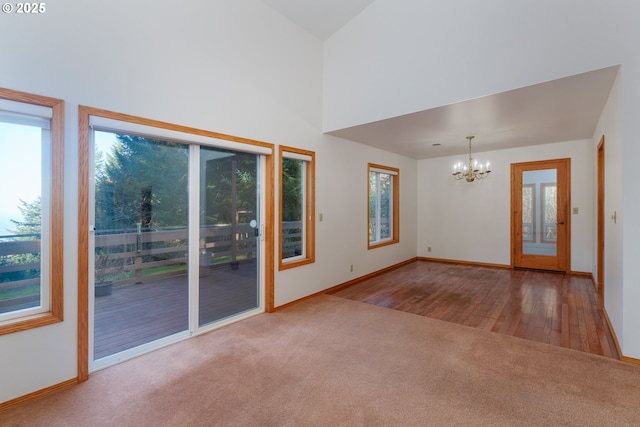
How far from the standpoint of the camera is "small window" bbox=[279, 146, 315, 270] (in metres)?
4.01

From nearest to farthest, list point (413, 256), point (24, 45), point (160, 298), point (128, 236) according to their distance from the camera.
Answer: point (24, 45), point (128, 236), point (160, 298), point (413, 256)

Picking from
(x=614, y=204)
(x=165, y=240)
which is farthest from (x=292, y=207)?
(x=614, y=204)

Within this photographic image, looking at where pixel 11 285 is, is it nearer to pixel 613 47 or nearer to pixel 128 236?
pixel 128 236

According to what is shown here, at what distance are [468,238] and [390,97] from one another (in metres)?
4.23

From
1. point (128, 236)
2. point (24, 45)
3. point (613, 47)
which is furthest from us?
point (128, 236)

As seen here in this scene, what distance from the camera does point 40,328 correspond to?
211 cm

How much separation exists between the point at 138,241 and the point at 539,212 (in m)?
6.77

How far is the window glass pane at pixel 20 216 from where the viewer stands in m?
2.07

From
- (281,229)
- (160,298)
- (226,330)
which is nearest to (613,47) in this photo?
(281,229)

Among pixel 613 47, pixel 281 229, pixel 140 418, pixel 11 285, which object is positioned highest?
pixel 613 47

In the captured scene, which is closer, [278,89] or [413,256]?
[278,89]

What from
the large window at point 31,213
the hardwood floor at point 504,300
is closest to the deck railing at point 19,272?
the large window at point 31,213

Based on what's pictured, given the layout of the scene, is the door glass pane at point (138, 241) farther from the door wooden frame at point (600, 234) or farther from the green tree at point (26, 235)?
the door wooden frame at point (600, 234)

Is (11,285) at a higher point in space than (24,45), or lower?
lower
